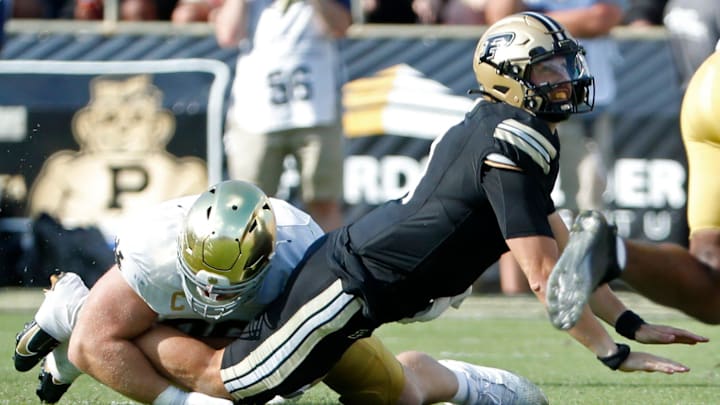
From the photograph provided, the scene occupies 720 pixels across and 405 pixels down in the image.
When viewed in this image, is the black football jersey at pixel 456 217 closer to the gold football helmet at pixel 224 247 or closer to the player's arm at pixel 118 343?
the gold football helmet at pixel 224 247

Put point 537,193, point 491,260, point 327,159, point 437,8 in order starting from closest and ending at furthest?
point 537,193 < point 491,260 < point 327,159 < point 437,8

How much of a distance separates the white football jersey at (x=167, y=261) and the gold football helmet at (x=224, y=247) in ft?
0.32

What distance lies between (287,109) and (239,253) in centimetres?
357

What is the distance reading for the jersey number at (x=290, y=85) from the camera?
7.29 metres

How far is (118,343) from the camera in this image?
4.05 metres

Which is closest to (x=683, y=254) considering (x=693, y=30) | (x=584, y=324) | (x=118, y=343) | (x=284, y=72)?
(x=584, y=324)

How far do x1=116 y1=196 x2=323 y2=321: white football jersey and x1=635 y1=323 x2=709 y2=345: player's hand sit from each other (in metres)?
1.08

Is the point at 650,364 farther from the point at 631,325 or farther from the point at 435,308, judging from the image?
the point at 435,308

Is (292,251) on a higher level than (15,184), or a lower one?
higher

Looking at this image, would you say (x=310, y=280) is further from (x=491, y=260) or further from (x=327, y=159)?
(x=327, y=159)

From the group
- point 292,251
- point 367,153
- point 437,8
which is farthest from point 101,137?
point 292,251

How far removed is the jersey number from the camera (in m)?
7.29

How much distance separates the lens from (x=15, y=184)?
8.52 meters

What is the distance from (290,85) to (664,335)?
13.3 ft
